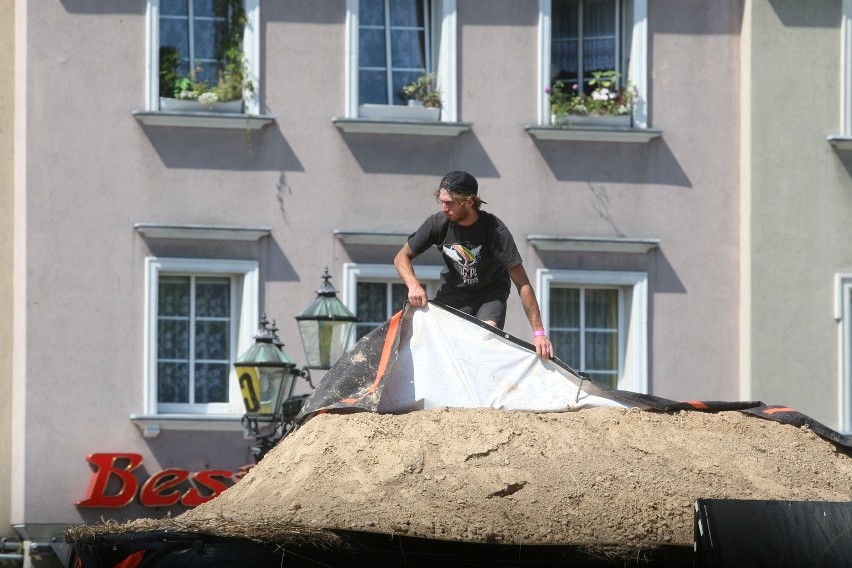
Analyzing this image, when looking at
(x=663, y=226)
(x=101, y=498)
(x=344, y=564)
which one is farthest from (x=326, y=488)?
(x=663, y=226)

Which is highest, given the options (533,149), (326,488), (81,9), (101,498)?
(81,9)

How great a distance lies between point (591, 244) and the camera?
1925cm

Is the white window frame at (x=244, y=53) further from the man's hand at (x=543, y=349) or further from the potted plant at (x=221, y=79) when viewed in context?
the man's hand at (x=543, y=349)

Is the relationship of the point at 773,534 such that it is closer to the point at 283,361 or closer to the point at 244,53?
the point at 283,361

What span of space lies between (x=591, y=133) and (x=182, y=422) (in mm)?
4670

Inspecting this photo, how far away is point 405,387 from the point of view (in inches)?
363

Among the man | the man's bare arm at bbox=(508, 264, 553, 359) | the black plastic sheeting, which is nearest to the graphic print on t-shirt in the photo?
the man

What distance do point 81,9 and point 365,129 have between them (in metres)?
2.81

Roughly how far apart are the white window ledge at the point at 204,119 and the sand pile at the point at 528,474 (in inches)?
388

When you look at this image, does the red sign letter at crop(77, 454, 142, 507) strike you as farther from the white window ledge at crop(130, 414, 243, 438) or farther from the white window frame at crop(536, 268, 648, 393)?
the white window frame at crop(536, 268, 648, 393)

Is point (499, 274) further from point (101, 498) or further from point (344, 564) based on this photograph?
point (101, 498)

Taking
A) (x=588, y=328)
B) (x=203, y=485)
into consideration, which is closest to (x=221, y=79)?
(x=203, y=485)

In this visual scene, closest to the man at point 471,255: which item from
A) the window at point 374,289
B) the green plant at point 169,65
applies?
the window at point 374,289

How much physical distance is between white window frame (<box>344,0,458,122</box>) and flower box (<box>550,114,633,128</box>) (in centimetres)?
98
